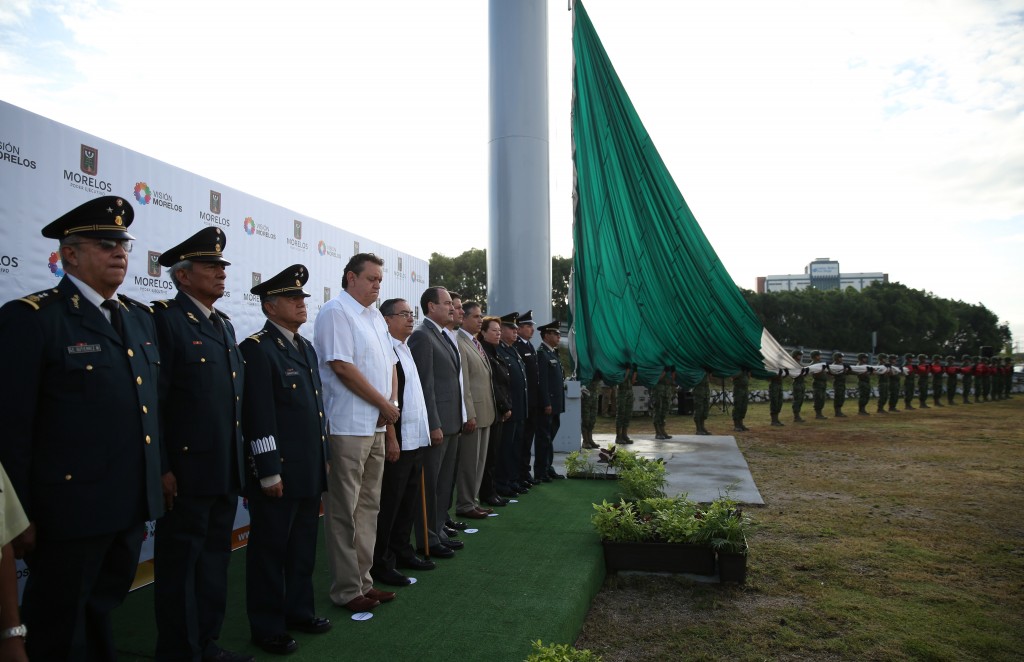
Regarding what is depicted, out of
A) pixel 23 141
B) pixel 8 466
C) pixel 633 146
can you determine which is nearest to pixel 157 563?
pixel 8 466

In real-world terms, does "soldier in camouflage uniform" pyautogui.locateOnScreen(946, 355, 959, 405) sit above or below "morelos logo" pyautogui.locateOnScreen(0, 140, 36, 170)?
below

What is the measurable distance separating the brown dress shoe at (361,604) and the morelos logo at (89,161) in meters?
2.56

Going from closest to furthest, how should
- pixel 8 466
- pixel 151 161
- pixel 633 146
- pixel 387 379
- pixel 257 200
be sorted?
pixel 8 466 < pixel 387 379 < pixel 151 161 < pixel 257 200 < pixel 633 146

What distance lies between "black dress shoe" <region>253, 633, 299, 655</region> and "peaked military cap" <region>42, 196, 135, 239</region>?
1.69 metres

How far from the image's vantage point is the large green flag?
23.0 feet

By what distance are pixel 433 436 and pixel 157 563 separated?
1.81 meters

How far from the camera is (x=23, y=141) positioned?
10.3 feet

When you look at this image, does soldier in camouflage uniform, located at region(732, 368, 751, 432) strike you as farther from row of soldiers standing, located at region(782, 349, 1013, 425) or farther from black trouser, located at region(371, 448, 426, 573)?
black trouser, located at region(371, 448, 426, 573)

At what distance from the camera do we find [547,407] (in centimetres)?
687

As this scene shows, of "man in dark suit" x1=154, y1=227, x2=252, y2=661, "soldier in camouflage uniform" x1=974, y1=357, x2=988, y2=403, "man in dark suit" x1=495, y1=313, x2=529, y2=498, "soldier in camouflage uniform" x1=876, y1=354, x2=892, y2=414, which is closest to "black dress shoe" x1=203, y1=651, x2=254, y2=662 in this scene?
"man in dark suit" x1=154, y1=227, x2=252, y2=661

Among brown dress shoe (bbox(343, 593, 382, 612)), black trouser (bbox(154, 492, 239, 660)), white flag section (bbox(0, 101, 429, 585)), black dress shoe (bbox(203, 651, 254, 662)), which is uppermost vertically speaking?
white flag section (bbox(0, 101, 429, 585))

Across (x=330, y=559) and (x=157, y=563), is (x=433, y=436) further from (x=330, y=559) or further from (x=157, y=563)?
(x=157, y=563)

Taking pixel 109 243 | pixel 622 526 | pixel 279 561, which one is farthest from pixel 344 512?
pixel 622 526

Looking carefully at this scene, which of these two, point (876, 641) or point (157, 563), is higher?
point (157, 563)
